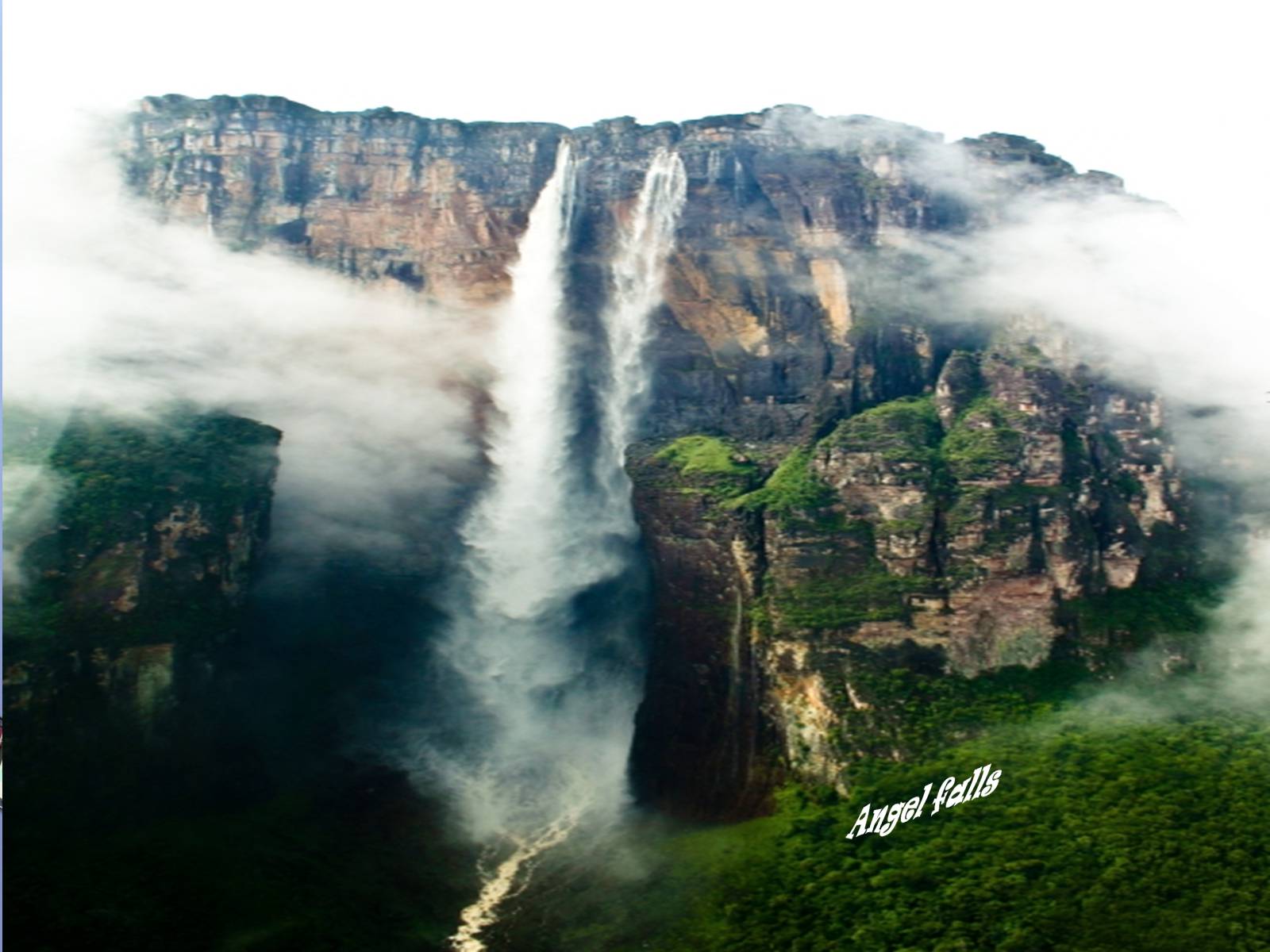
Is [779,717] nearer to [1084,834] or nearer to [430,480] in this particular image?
[1084,834]

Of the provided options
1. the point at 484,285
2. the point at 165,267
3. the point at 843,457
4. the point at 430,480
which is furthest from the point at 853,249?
the point at 165,267

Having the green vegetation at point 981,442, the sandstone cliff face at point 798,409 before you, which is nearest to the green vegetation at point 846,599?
the sandstone cliff face at point 798,409

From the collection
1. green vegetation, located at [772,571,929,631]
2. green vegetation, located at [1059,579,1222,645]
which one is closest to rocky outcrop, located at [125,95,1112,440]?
green vegetation, located at [772,571,929,631]

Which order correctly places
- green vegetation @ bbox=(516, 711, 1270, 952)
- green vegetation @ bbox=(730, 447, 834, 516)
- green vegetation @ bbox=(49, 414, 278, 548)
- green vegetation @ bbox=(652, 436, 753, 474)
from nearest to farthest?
green vegetation @ bbox=(516, 711, 1270, 952)
green vegetation @ bbox=(49, 414, 278, 548)
green vegetation @ bbox=(730, 447, 834, 516)
green vegetation @ bbox=(652, 436, 753, 474)

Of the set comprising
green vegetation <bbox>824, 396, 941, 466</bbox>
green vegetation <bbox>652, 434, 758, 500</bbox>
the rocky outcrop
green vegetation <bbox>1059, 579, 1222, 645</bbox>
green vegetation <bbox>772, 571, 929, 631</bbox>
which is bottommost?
green vegetation <bbox>772, 571, 929, 631</bbox>

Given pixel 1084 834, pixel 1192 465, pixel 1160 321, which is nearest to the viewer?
pixel 1084 834

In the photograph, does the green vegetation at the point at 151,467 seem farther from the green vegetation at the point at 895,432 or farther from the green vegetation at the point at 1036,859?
the green vegetation at the point at 895,432

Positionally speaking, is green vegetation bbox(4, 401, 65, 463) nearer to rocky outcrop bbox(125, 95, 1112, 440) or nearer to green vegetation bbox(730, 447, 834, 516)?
rocky outcrop bbox(125, 95, 1112, 440)
